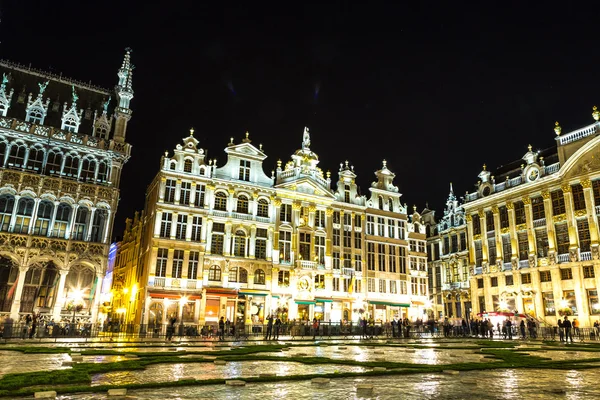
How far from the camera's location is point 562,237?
160 ft

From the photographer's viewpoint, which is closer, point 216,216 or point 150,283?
point 150,283

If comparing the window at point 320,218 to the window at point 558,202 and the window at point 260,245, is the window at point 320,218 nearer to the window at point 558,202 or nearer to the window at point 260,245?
the window at point 260,245

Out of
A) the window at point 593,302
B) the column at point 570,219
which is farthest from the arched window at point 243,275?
the window at point 593,302

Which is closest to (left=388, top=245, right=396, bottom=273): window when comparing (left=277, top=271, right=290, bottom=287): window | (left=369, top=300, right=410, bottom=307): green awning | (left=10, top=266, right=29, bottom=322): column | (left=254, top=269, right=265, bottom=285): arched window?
(left=369, top=300, right=410, bottom=307): green awning

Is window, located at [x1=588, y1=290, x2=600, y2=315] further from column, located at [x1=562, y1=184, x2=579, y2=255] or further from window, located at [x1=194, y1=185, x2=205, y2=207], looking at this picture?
window, located at [x1=194, y1=185, x2=205, y2=207]

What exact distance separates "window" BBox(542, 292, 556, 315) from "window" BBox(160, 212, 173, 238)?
41894mm

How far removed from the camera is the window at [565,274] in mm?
46953

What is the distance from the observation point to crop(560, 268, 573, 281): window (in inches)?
1849

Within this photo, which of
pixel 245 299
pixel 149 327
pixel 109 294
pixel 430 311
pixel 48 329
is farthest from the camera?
pixel 430 311

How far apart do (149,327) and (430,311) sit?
4913cm

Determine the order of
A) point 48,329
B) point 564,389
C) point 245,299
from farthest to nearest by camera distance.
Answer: point 245,299, point 48,329, point 564,389

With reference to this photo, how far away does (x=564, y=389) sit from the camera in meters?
8.86

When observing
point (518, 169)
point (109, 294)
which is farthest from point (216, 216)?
point (518, 169)

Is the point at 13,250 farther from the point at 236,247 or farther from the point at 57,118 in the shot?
the point at 236,247
